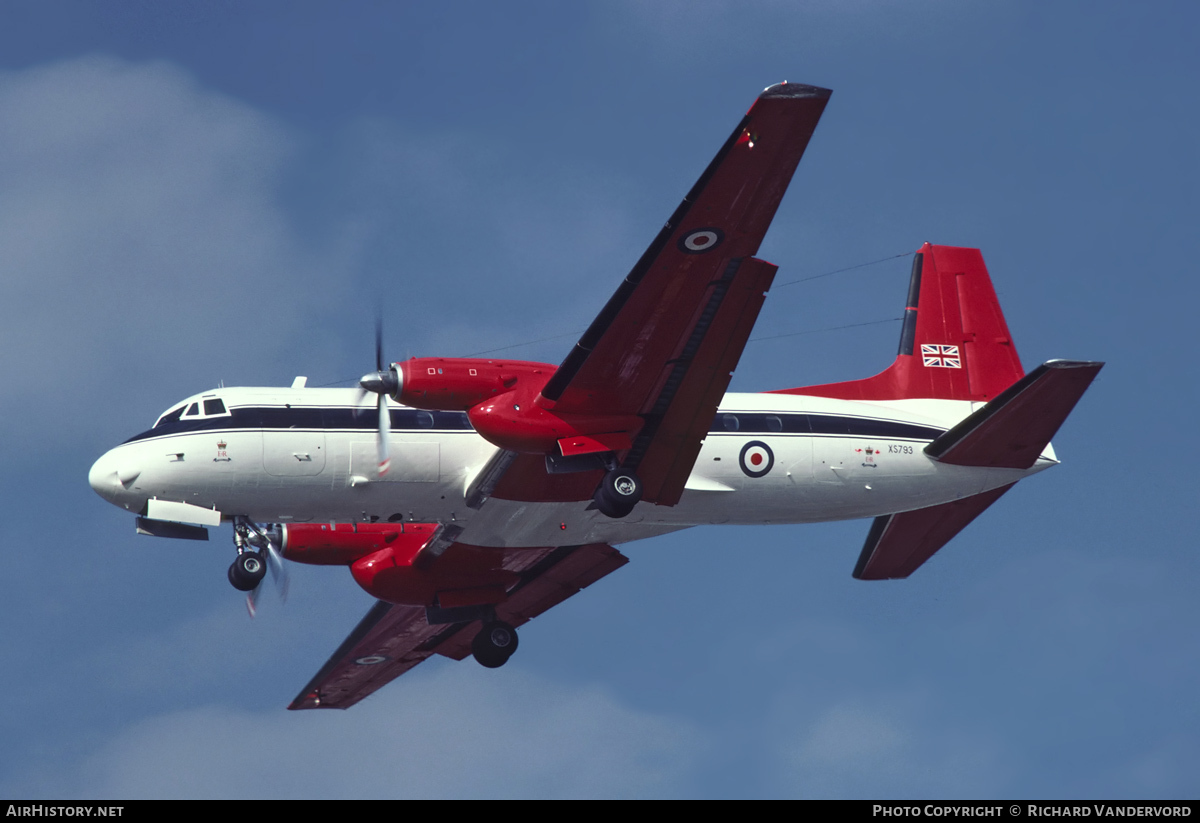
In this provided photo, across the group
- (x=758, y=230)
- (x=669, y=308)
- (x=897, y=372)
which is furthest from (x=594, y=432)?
(x=897, y=372)

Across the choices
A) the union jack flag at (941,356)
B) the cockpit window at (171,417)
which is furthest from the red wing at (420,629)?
the union jack flag at (941,356)

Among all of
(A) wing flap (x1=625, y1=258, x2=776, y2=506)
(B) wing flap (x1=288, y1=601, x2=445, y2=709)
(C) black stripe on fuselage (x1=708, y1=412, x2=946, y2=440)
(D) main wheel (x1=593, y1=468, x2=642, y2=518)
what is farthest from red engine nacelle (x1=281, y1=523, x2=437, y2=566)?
(C) black stripe on fuselage (x1=708, y1=412, x2=946, y2=440)

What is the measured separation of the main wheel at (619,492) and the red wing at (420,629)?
4.21m

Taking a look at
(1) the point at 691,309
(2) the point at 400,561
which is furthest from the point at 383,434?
(1) the point at 691,309

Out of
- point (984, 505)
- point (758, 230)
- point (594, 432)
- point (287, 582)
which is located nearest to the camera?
point (758, 230)

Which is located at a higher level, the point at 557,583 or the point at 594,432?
the point at 594,432

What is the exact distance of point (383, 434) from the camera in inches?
959

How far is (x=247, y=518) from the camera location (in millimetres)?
24453

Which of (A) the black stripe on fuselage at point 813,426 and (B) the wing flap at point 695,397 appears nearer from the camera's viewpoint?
(B) the wing flap at point 695,397

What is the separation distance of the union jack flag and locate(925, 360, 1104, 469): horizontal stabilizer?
2.63m

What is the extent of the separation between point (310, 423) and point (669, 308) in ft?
20.4

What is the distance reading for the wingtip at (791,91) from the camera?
67.9ft

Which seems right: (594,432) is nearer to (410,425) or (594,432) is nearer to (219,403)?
(410,425)

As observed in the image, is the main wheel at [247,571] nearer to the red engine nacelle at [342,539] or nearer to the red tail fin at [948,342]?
the red engine nacelle at [342,539]
